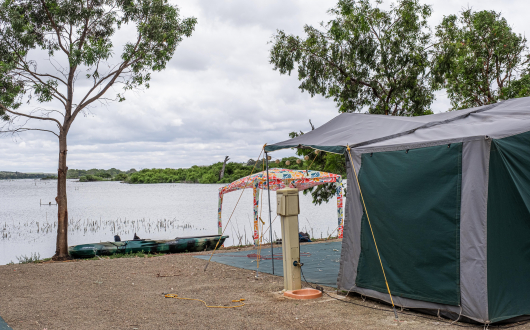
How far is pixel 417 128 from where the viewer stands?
18.7 feet

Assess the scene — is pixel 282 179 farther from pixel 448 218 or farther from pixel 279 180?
pixel 448 218

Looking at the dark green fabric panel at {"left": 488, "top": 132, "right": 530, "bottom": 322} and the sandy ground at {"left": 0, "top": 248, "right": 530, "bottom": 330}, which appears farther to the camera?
the sandy ground at {"left": 0, "top": 248, "right": 530, "bottom": 330}

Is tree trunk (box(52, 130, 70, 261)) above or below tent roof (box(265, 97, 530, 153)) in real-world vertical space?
below

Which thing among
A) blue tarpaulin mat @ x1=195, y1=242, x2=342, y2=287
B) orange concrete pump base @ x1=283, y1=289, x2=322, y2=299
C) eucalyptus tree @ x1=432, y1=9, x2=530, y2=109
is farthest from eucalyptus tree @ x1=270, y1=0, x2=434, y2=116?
orange concrete pump base @ x1=283, y1=289, x2=322, y2=299

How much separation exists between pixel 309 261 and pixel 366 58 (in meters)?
9.06

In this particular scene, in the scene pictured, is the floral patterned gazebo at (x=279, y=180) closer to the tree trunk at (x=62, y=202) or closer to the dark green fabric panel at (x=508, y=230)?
the tree trunk at (x=62, y=202)

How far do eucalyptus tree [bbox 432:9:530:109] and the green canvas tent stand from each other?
33.2 feet

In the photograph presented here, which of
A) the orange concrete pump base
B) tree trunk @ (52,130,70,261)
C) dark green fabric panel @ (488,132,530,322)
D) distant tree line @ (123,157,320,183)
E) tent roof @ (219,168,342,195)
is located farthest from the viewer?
distant tree line @ (123,157,320,183)

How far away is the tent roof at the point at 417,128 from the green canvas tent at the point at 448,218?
0.03 metres

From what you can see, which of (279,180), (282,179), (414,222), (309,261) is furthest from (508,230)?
(279,180)

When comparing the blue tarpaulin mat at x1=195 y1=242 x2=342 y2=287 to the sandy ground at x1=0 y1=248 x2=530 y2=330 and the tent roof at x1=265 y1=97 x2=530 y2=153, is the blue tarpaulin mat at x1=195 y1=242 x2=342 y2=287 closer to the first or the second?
the sandy ground at x1=0 y1=248 x2=530 y2=330

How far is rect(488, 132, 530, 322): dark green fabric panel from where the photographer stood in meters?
4.36

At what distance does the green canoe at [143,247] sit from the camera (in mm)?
10938

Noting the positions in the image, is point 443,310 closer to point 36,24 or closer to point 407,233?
point 407,233
